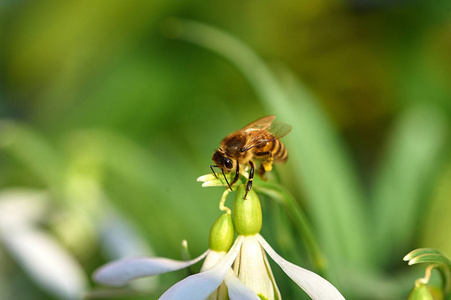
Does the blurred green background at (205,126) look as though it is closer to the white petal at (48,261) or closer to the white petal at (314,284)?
the white petal at (48,261)

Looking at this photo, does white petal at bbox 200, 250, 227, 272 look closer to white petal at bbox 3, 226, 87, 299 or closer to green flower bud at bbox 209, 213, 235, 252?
green flower bud at bbox 209, 213, 235, 252

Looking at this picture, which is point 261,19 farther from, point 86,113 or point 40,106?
point 40,106

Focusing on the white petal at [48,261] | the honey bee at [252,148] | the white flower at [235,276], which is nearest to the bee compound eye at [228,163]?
the honey bee at [252,148]

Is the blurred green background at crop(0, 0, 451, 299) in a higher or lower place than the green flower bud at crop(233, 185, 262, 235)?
higher

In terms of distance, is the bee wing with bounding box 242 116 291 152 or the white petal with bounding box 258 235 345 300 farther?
the bee wing with bounding box 242 116 291 152

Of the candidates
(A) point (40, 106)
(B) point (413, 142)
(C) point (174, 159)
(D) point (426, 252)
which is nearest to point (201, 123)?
(C) point (174, 159)

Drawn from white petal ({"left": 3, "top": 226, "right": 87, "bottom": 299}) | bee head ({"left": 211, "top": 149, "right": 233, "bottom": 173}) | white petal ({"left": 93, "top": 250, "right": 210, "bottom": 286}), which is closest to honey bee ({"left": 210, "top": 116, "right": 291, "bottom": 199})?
bee head ({"left": 211, "top": 149, "right": 233, "bottom": 173})

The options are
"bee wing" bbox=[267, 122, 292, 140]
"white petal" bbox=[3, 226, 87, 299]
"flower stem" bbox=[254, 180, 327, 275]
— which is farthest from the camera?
"white petal" bbox=[3, 226, 87, 299]
